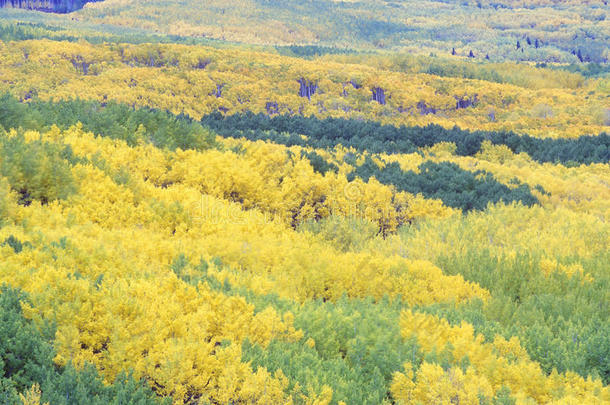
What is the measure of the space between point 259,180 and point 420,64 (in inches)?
4574

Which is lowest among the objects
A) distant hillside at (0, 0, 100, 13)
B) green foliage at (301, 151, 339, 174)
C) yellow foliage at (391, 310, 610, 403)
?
green foliage at (301, 151, 339, 174)

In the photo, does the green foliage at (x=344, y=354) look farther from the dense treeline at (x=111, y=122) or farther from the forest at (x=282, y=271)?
the dense treeline at (x=111, y=122)

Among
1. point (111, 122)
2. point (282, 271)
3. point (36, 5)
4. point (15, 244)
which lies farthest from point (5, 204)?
point (36, 5)

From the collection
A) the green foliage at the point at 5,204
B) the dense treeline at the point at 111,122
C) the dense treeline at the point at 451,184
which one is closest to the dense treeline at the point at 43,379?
the green foliage at the point at 5,204

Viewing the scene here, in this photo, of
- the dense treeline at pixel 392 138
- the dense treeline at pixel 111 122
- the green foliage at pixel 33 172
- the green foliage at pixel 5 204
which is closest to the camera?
the green foliage at pixel 5 204

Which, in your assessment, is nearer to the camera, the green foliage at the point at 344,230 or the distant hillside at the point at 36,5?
the green foliage at the point at 344,230

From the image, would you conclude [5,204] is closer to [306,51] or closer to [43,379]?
[43,379]

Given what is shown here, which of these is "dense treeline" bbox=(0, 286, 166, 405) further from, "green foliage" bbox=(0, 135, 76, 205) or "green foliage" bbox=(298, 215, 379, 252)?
"green foliage" bbox=(298, 215, 379, 252)

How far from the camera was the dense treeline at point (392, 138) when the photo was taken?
4700 centimetres

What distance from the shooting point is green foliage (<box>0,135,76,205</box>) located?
18516 millimetres

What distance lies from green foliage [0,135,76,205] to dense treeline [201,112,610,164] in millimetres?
25016

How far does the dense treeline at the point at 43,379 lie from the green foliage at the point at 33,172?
32.4 feet

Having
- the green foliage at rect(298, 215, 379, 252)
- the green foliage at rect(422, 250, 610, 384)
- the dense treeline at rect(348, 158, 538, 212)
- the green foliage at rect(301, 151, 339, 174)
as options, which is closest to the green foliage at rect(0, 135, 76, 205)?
the green foliage at rect(298, 215, 379, 252)

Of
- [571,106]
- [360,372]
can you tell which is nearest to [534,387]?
[360,372]
